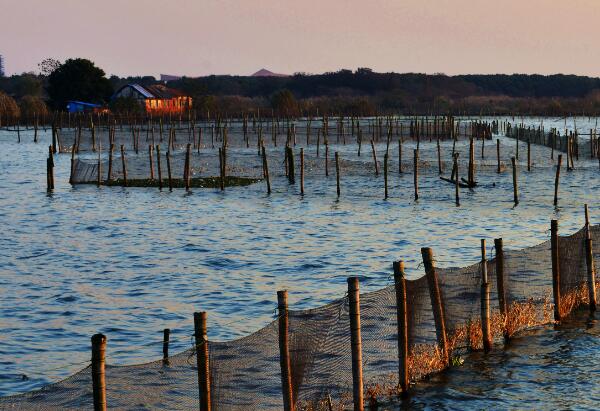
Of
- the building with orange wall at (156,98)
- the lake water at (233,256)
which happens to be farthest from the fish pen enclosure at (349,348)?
the building with orange wall at (156,98)

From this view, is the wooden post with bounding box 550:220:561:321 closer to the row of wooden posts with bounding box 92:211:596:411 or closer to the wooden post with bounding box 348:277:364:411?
the row of wooden posts with bounding box 92:211:596:411

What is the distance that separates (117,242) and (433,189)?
18998 mm

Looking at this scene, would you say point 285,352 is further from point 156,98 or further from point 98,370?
point 156,98

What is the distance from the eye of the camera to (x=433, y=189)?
152 feet

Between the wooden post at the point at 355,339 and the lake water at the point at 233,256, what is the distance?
1.46 m

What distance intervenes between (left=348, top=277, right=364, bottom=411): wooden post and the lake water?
146cm

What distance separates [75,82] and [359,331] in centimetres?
10419

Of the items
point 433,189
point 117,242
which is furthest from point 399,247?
point 433,189

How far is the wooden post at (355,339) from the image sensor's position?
11.7m

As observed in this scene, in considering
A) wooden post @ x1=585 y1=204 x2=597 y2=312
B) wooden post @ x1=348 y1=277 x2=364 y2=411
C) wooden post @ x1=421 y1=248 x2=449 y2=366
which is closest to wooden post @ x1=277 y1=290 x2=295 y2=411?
wooden post @ x1=348 y1=277 x2=364 y2=411

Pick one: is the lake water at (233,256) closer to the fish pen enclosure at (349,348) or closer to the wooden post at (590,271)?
the fish pen enclosure at (349,348)

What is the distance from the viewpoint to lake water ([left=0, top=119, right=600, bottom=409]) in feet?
52.2

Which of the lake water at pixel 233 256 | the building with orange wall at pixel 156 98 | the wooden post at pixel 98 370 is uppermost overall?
the building with orange wall at pixel 156 98

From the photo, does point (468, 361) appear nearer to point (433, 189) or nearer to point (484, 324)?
point (484, 324)
